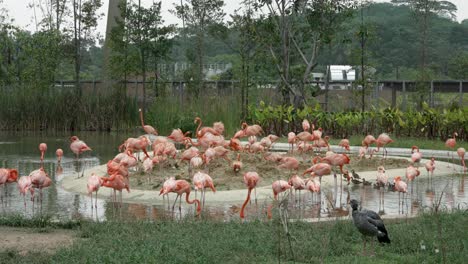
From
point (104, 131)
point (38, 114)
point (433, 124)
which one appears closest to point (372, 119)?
point (433, 124)

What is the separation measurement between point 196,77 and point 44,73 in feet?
22.5

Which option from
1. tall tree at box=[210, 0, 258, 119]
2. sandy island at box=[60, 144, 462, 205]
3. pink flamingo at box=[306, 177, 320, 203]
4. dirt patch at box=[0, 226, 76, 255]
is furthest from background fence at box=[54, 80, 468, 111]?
dirt patch at box=[0, 226, 76, 255]

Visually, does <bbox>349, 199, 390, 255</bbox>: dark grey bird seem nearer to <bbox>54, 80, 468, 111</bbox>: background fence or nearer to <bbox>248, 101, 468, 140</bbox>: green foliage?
<bbox>248, 101, 468, 140</bbox>: green foliage

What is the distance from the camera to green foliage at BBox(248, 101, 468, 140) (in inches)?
775

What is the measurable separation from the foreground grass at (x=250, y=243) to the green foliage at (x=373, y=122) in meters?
12.1

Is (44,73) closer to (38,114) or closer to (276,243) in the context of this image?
(38,114)

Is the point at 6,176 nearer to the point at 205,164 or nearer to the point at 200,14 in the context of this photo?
the point at 205,164

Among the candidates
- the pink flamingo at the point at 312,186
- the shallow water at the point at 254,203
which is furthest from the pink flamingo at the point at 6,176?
the pink flamingo at the point at 312,186

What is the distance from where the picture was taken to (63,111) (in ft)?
80.6

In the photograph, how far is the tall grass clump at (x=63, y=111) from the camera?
24.2 metres

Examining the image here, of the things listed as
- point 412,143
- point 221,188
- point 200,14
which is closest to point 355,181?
point 221,188

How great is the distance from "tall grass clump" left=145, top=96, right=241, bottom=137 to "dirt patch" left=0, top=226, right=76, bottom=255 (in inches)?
533

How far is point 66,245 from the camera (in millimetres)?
6965

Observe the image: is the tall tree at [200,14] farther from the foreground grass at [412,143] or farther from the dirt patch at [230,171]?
the dirt patch at [230,171]
